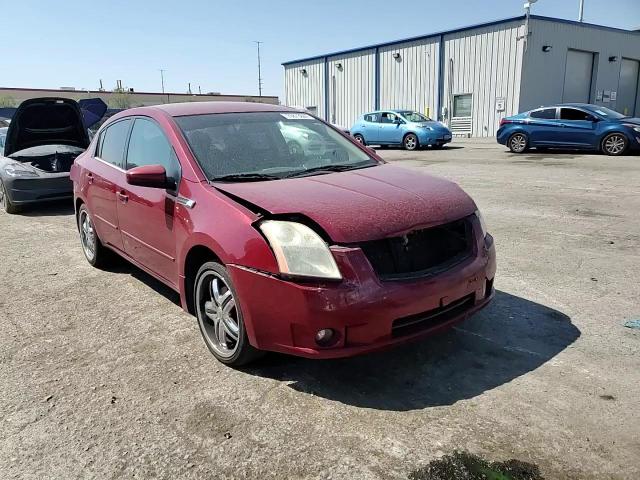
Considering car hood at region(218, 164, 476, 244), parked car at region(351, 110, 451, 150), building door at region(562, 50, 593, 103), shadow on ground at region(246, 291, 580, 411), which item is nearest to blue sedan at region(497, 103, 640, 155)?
parked car at region(351, 110, 451, 150)

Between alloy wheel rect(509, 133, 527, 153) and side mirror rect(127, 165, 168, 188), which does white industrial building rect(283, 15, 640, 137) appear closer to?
alloy wheel rect(509, 133, 527, 153)

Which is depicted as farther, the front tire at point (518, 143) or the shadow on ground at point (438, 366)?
the front tire at point (518, 143)

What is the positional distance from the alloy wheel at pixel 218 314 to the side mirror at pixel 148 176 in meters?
0.76

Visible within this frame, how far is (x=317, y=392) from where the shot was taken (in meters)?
2.97

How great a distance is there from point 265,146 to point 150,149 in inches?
37.2

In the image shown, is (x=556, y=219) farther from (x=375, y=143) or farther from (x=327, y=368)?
(x=375, y=143)

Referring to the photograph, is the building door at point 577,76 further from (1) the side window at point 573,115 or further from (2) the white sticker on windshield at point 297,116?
(2) the white sticker on windshield at point 297,116

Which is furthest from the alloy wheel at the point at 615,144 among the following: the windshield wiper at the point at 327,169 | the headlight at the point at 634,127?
the windshield wiper at the point at 327,169

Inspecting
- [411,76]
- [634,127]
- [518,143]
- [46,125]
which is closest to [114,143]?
[46,125]

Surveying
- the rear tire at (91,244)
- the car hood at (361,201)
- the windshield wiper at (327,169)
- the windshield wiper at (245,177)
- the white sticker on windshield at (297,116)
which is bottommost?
the rear tire at (91,244)

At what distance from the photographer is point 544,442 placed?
2.46 metres

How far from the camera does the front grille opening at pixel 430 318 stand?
286 centimetres

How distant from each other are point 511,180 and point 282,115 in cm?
772

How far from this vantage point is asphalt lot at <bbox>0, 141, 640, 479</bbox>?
7.93 ft
